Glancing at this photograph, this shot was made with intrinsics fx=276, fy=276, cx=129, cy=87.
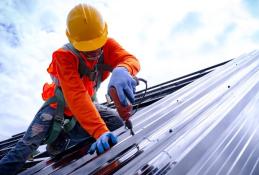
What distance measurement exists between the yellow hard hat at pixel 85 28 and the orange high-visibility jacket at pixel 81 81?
0.14 metres

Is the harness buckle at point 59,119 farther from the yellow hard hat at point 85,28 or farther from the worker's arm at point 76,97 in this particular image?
the yellow hard hat at point 85,28

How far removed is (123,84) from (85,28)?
91 cm

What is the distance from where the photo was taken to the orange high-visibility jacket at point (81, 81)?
2.35 m

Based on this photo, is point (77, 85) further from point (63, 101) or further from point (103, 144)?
point (103, 144)

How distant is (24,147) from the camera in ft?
8.51

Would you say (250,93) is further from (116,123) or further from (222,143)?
(116,123)

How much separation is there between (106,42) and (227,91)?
1.30 meters

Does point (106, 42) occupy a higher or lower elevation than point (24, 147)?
higher

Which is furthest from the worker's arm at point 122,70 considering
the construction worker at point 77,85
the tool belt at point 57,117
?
the tool belt at point 57,117

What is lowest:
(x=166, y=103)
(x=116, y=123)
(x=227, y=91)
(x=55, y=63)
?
(x=116, y=123)

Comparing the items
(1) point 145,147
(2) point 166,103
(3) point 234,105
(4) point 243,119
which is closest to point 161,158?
(1) point 145,147

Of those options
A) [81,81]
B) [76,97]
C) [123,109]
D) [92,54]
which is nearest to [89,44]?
[92,54]

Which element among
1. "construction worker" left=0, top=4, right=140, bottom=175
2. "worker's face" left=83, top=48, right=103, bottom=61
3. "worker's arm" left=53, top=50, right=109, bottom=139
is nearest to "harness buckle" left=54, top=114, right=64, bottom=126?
"construction worker" left=0, top=4, right=140, bottom=175

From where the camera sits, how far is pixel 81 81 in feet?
8.31
